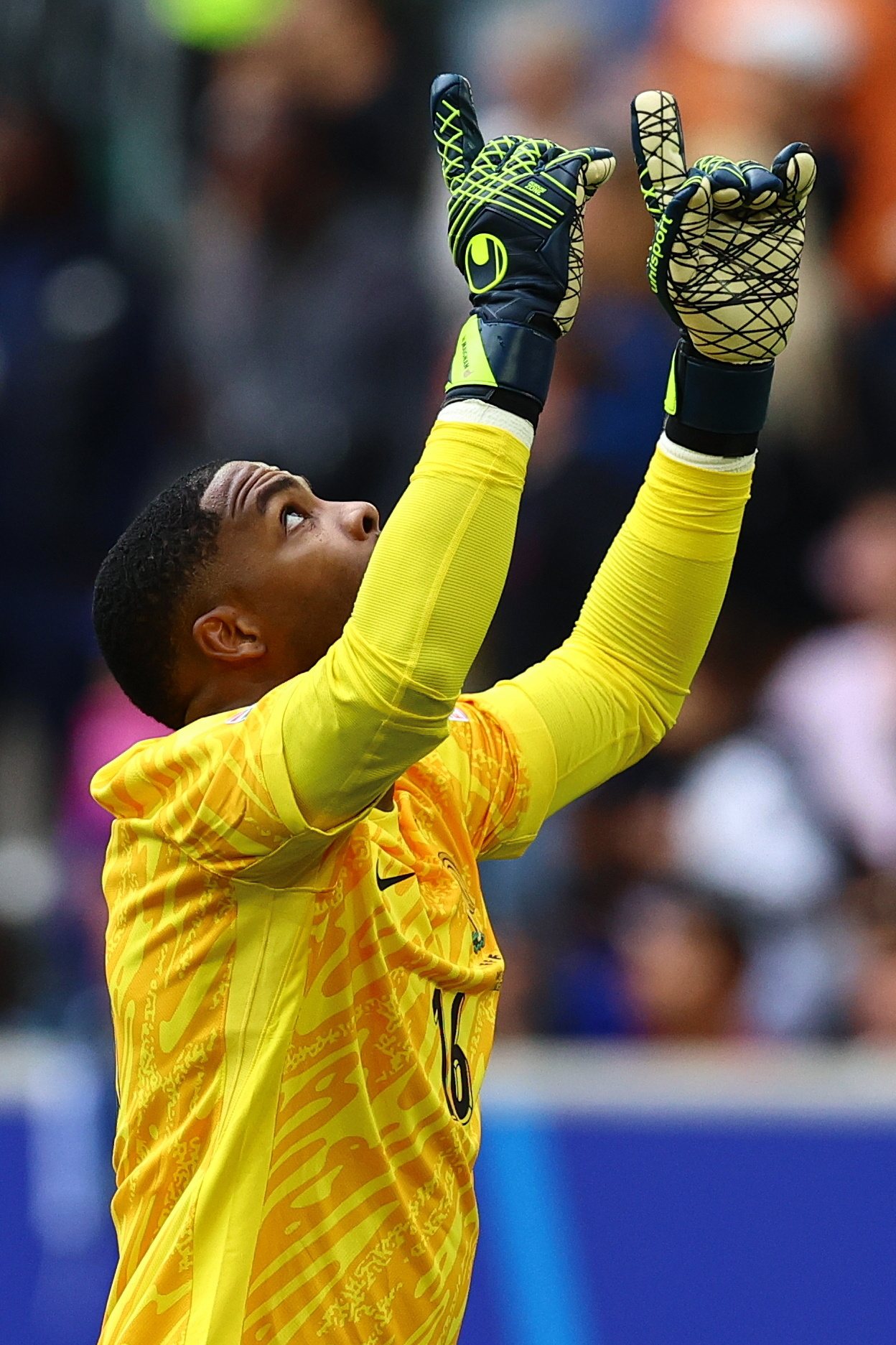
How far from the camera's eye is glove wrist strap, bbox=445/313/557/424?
259 cm

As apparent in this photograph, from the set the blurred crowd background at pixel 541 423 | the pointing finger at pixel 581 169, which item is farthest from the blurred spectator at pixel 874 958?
the pointing finger at pixel 581 169

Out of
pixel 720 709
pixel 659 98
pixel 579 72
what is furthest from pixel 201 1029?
pixel 579 72

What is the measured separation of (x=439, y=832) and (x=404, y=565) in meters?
0.62

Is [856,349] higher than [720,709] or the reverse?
higher

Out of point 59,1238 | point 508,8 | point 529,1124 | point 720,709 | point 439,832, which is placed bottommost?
point 59,1238

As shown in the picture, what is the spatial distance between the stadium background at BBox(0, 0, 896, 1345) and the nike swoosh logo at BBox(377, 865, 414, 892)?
8.80ft

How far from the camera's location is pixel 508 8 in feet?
23.9

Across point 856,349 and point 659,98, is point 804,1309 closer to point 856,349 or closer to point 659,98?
point 856,349

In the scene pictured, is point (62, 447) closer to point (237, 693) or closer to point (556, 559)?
point (556, 559)

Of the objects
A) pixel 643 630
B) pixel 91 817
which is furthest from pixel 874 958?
pixel 643 630

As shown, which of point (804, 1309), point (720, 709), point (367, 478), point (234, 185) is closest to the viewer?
point (804, 1309)

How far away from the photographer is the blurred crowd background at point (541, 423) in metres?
5.90

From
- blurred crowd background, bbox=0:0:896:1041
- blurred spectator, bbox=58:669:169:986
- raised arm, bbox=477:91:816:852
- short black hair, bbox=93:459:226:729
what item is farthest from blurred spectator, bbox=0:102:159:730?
short black hair, bbox=93:459:226:729

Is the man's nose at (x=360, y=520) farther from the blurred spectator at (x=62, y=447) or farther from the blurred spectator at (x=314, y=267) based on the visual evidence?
the blurred spectator at (x=62, y=447)
